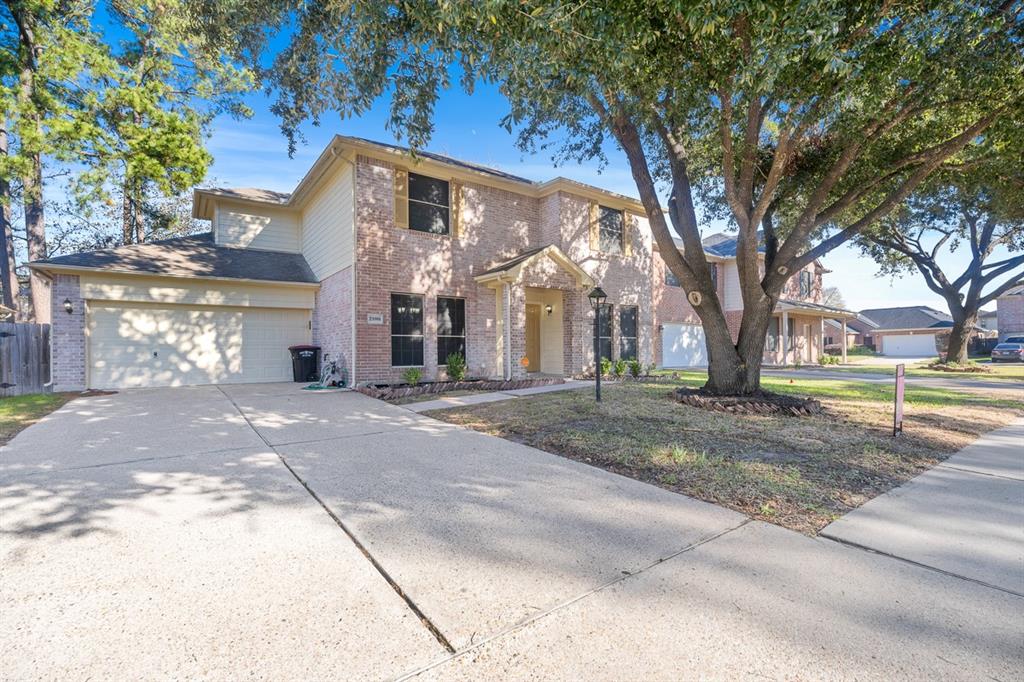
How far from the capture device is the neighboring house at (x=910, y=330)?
120ft

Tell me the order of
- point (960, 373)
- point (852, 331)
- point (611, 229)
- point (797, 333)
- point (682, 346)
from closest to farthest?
1. point (611, 229)
2. point (960, 373)
3. point (682, 346)
4. point (797, 333)
5. point (852, 331)

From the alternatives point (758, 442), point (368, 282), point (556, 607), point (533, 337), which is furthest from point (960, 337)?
point (556, 607)

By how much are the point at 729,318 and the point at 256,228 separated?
20.2 meters

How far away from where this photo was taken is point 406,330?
11.0 meters

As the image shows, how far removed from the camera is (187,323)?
1148cm

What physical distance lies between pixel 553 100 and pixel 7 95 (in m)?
14.9

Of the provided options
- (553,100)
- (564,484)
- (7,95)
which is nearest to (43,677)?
(564,484)

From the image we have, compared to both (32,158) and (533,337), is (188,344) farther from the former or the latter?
(533,337)

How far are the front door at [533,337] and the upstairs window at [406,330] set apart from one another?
13.4 ft

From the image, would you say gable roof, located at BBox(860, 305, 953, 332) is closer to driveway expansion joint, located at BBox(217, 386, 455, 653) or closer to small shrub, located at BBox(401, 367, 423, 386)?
small shrub, located at BBox(401, 367, 423, 386)

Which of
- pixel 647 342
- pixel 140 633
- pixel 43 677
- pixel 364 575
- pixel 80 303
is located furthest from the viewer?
pixel 647 342

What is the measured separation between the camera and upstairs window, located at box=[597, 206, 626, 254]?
14094mm

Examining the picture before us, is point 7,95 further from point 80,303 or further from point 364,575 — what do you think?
point 364,575

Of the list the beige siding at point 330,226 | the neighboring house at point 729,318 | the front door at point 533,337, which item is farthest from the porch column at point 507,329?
the neighboring house at point 729,318
